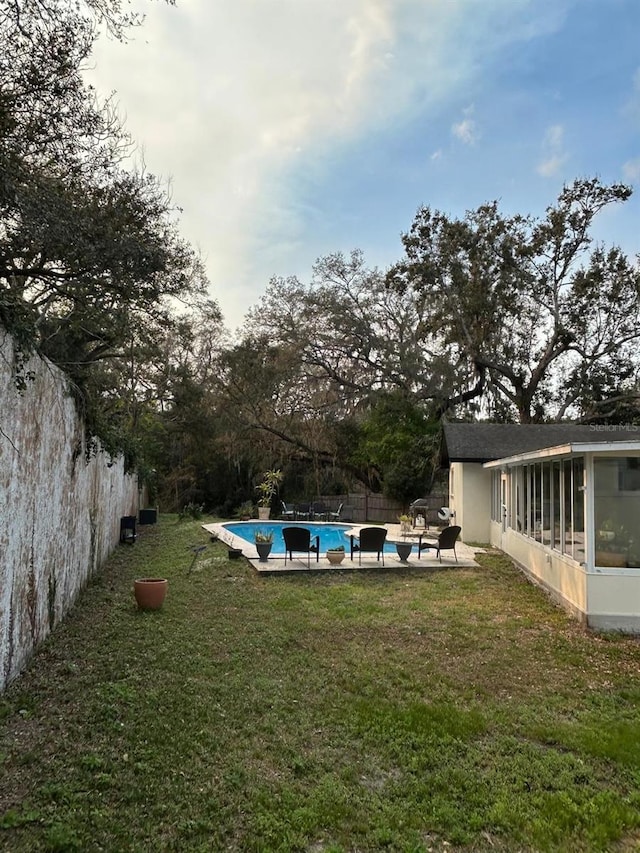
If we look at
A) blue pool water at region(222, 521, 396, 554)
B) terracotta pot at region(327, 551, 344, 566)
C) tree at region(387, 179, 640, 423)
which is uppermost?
tree at region(387, 179, 640, 423)

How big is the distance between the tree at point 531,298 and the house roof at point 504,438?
10359 millimetres

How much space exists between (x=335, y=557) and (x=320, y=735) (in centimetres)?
722

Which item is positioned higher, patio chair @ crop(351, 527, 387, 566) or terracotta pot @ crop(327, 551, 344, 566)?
patio chair @ crop(351, 527, 387, 566)

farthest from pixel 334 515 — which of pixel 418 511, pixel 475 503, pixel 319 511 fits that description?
pixel 475 503

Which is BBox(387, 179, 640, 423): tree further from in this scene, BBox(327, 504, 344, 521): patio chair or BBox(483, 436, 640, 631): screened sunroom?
BBox(483, 436, 640, 631): screened sunroom

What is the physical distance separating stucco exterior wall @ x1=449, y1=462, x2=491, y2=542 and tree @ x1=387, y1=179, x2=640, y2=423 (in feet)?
43.1

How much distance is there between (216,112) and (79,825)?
9884 mm

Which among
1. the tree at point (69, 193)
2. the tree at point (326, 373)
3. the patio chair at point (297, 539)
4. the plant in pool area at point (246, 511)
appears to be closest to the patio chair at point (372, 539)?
the patio chair at point (297, 539)

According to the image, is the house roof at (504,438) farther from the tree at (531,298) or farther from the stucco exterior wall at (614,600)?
the tree at (531,298)

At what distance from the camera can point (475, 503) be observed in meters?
15.4

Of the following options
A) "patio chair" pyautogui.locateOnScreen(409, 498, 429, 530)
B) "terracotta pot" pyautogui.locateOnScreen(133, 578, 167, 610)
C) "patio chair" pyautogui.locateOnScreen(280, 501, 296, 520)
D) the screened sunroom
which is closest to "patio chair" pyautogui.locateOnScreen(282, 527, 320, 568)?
"terracotta pot" pyautogui.locateOnScreen(133, 578, 167, 610)

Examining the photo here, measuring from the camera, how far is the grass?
2797 millimetres

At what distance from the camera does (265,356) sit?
25.4m

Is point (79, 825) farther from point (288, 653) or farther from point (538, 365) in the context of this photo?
point (538, 365)
